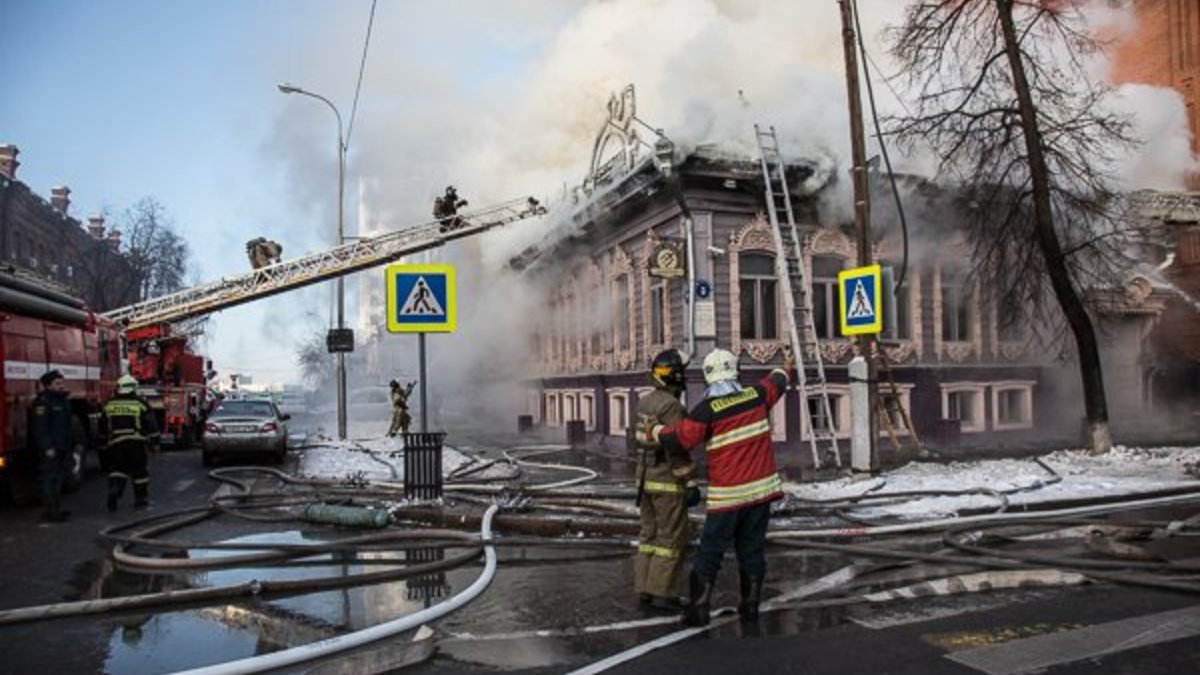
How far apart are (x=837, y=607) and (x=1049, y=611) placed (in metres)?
1.20

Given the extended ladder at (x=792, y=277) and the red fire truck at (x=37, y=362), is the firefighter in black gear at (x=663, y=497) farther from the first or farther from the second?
the extended ladder at (x=792, y=277)

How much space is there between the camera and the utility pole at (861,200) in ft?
38.1

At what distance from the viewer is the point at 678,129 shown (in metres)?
15.3

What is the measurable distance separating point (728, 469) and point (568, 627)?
1316 millimetres

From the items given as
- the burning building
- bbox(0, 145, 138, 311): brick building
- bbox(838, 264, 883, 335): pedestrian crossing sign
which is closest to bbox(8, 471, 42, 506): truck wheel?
the burning building

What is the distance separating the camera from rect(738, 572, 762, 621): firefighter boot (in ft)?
17.4

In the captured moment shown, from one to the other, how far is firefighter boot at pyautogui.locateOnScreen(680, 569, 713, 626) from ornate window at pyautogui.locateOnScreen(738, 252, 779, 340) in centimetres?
1140

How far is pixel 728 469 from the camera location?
5152mm

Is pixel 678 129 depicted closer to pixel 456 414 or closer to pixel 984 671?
pixel 984 671

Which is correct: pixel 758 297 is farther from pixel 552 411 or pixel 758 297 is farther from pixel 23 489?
pixel 23 489

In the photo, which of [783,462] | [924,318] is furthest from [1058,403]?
[783,462]

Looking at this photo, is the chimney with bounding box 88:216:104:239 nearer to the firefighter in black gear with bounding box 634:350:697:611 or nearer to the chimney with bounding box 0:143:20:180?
the chimney with bounding box 0:143:20:180

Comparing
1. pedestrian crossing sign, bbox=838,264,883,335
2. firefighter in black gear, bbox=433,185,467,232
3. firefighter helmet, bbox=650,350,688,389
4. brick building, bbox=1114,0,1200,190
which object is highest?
brick building, bbox=1114,0,1200,190

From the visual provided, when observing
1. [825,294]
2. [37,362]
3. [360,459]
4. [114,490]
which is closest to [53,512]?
[114,490]
